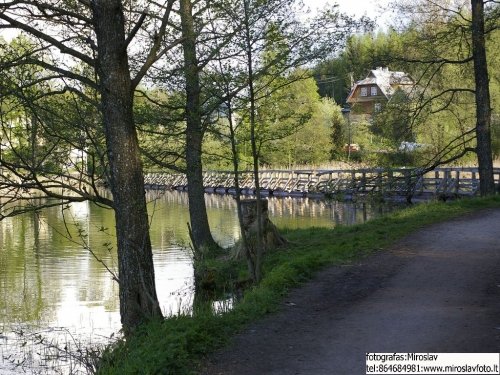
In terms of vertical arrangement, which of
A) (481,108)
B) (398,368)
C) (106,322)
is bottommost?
(106,322)

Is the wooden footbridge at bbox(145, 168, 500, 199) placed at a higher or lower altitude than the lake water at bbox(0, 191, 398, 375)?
higher

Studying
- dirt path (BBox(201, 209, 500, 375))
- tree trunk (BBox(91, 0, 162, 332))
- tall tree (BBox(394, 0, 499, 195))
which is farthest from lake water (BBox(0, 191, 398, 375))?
tall tree (BBox(394, 0, 499, 195))

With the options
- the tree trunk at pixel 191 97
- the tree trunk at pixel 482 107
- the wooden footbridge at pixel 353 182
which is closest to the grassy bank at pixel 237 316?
the wooden footbridge at pixel 353 182

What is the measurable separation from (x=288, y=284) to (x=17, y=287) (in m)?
8.26

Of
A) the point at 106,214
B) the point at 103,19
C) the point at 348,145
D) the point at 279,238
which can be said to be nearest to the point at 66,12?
the point at 103,19

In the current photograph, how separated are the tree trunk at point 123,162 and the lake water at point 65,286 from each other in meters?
0.34

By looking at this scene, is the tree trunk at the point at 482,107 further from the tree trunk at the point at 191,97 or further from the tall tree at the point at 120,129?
the tall tree at the point at 120,129

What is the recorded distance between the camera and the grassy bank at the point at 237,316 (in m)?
5.92

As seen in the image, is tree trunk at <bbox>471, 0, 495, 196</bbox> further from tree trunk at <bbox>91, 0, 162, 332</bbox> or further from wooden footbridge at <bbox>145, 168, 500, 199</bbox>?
tree trunk at <bbox>91, 0, 162, 332</bbox>

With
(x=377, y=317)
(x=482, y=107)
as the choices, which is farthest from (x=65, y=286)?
(x=482, y=107)

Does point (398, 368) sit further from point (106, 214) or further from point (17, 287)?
point (106, 214)

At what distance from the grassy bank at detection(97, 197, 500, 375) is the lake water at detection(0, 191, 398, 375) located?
1.52 m

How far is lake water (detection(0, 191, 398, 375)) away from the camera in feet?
32.4

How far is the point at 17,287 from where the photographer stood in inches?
584
